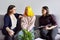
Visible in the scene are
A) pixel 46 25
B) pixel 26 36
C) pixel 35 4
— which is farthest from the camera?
pixel 35 4

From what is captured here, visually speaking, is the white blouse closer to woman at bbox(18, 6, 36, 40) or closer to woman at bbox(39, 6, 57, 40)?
woman at bbox(18, 6, 36, 40)

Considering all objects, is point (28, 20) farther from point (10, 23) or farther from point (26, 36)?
point (26, 36)

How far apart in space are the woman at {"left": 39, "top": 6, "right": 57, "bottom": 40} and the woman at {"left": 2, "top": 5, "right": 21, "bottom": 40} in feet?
1.81

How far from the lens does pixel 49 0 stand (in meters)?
4.74

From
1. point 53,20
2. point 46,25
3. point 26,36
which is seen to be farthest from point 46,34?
point 26,36

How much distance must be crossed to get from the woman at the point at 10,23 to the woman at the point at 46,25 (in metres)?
0.55

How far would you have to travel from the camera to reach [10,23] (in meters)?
3.97

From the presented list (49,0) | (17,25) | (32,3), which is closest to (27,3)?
(32,3)

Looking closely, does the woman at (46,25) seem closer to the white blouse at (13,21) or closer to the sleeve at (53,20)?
the sleeve at (53,20)

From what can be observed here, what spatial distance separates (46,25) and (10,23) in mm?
783

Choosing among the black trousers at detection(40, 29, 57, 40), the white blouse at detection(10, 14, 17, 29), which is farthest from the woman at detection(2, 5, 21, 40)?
the black trousers at detection(40, 29, 57, 40)

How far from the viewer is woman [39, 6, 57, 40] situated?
3959 mm

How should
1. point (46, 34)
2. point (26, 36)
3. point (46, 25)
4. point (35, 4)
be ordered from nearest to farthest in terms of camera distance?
point (26, 36), point (46, 34), point (46, 25), point (35, 4)

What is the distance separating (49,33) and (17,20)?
74 cm
